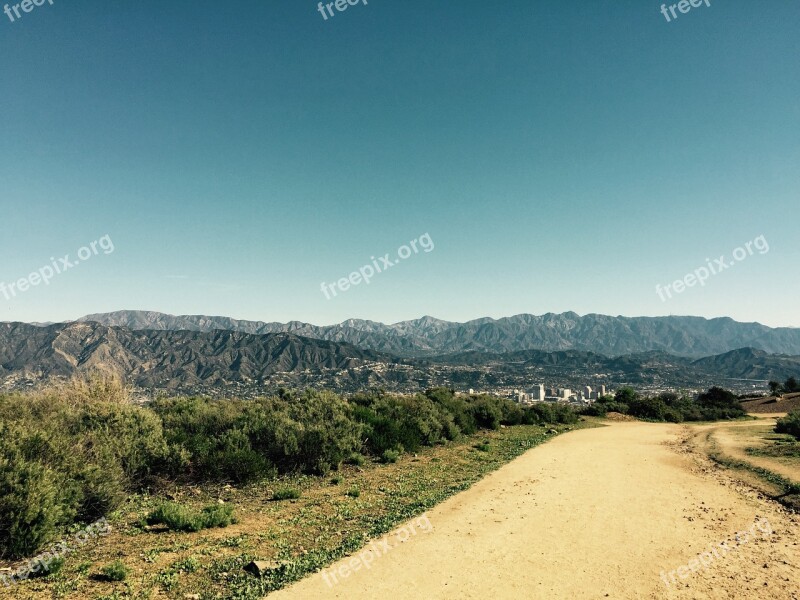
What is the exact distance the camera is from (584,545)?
940cm

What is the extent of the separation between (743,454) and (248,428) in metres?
22.6

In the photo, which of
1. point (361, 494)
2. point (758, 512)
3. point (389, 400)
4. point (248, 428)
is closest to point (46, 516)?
point (361, 494)

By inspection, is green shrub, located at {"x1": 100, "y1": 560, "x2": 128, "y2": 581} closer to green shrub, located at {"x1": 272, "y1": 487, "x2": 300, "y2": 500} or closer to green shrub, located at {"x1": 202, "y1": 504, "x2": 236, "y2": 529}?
green shrub, located at {"x1": 202, "y1": 504, "x2": 236, "y2": 529}

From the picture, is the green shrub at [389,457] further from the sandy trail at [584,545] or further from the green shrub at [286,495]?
the green shrub at [286,495]

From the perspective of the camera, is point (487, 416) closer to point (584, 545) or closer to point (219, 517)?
point (584, 545)

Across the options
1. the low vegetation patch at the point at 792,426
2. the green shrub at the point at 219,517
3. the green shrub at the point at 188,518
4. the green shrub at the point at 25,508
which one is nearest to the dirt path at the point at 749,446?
the low vegetation patch at the point at 792,426

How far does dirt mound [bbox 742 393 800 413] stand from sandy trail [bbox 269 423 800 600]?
47291 mm

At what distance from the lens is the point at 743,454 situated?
1919 cm

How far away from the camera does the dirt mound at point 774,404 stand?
49.3 m

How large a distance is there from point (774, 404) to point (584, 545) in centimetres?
6035

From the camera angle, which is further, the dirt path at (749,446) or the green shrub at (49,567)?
the dirt path at (749,446)

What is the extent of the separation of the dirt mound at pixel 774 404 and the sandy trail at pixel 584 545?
47291 mm

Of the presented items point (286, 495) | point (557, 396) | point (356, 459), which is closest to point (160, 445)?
point (286, 495)

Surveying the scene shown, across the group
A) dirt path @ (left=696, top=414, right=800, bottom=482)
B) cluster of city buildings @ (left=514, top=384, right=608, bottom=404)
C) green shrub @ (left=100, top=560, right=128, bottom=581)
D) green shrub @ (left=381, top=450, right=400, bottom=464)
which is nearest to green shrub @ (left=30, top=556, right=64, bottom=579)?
green shrub @ (left=100, top=560, right=128, bottom=581)
